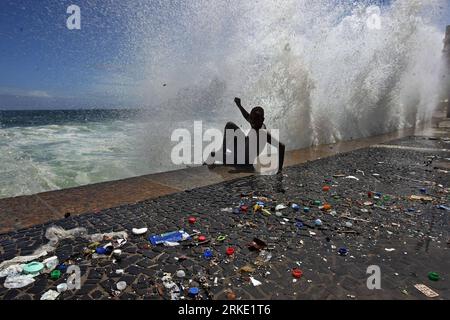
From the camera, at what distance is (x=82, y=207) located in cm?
402

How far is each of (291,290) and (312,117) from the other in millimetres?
9080

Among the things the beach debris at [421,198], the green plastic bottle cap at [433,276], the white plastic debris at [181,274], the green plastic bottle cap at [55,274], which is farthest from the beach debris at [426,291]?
the green plastic bottle cap at [55,274]

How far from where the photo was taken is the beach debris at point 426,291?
228cm

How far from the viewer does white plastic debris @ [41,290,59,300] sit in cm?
219

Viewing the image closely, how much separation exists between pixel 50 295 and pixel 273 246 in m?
2.15

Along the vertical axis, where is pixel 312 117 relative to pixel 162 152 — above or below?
above

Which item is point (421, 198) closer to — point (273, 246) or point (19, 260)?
point (273, 246)

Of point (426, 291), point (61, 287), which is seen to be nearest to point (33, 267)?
point (61, 287)

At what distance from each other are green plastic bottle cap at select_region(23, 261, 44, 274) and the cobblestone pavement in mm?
133

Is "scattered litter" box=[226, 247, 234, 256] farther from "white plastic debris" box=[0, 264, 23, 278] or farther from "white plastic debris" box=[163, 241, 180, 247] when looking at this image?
"white plastic debris" box=[0, 264, 23, 278]

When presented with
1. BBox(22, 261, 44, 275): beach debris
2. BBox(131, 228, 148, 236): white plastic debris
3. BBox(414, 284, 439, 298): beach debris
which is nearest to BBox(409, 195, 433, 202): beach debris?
BBox(414, 284, 439, 298): beach debris
